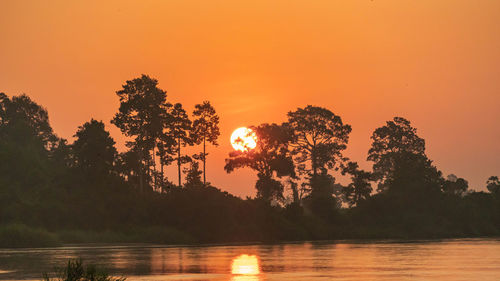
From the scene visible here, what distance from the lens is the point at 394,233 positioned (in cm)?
13938

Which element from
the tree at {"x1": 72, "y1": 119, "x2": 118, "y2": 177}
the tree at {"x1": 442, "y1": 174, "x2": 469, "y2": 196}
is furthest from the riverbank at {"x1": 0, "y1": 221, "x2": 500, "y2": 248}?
the tree at {"x1": 442, "y1": 174, "x2": 469, "y2": 196}

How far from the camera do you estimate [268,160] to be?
144 meters

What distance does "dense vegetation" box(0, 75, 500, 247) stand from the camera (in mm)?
115438

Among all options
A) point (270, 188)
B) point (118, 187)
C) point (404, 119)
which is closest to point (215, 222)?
point (118, 187)

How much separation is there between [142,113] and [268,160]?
25.9 meters

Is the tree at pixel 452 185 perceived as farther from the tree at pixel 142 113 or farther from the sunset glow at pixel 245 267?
the sunset glow at pixel 245 267

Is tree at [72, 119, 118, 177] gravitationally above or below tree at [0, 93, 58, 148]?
below

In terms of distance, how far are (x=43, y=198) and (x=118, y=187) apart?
35.5 feet

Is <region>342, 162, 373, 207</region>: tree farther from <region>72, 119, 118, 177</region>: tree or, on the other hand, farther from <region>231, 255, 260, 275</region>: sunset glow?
<region>231, 255, 260, 275</region>: sunset glow

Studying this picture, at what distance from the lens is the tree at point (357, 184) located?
477 ft

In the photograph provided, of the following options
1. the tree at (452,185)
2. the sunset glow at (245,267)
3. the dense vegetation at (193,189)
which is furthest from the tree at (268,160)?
the sunset glow at (245,267)

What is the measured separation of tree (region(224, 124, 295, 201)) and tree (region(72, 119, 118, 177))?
28779 millimetres

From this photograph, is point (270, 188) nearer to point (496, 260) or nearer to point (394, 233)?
point (394, 233)

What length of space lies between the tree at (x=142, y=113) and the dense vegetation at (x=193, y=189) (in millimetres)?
157
